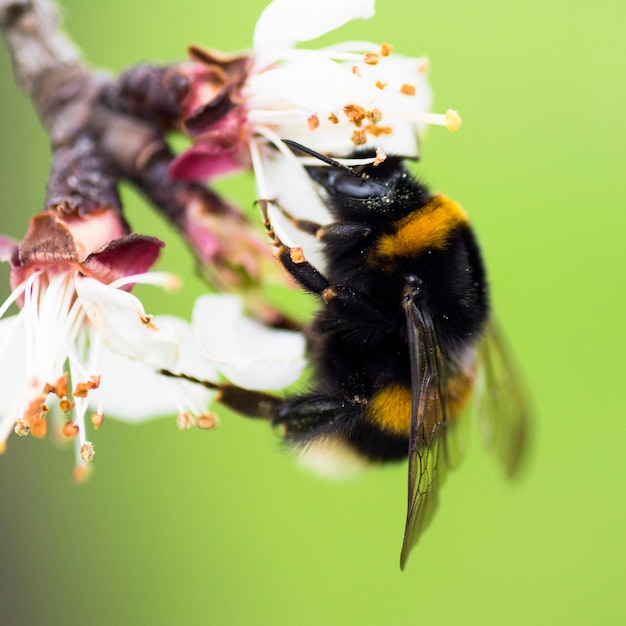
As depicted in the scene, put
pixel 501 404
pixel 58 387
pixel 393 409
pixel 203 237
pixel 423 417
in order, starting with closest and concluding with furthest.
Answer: pixel 423 417
pixel 58 387
pixel 393 409
pixel 203 237
pixel 501 404

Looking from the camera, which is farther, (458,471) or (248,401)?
(458,471)

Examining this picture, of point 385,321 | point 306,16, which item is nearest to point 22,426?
point 385,321

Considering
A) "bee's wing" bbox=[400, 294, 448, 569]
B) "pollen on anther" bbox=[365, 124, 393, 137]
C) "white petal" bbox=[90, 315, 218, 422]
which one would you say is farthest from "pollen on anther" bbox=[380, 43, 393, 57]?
"white petal" bbox=[90, 315, 218, 422]

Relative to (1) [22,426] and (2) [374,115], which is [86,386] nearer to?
(1) [22,426]

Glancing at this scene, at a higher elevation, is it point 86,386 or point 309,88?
point 309,88

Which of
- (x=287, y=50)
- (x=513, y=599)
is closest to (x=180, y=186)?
(x=287, y=50)

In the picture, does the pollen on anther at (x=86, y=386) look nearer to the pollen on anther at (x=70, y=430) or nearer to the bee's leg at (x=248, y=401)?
the pollen on anther at (x=70, y=430)

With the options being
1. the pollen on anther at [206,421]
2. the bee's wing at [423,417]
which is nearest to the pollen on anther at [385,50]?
the bee's wing at [423,417]
